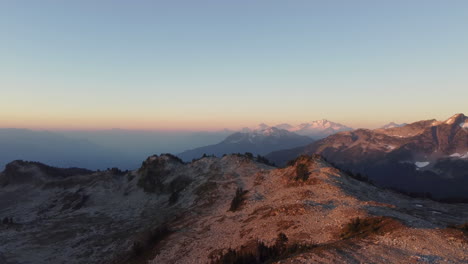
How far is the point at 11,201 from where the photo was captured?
78.3m

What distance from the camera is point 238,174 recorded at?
6081 centimetres

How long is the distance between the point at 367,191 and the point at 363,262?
32315 millimetres

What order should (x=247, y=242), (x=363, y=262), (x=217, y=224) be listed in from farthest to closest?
1. (x=217, y=224)
2. (x=247, y=242)
3. (x=363, y=262)

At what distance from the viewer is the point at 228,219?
35906 millimetres

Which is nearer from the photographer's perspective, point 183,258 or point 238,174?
point 183,258

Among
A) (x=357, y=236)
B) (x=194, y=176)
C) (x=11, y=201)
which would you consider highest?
(x=357, y=236)

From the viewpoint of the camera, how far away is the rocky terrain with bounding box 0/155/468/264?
1852 cm

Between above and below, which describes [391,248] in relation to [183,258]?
above

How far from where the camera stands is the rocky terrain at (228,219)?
18.5 m

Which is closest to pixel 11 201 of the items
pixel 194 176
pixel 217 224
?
pixel 194 176

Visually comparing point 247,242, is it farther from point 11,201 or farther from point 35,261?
point 11,201

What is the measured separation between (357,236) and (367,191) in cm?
2765

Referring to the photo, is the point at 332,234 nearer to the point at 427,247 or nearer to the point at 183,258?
the point at 427,247

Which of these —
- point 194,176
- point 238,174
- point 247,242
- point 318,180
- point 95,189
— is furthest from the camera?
Result: point 95,189
